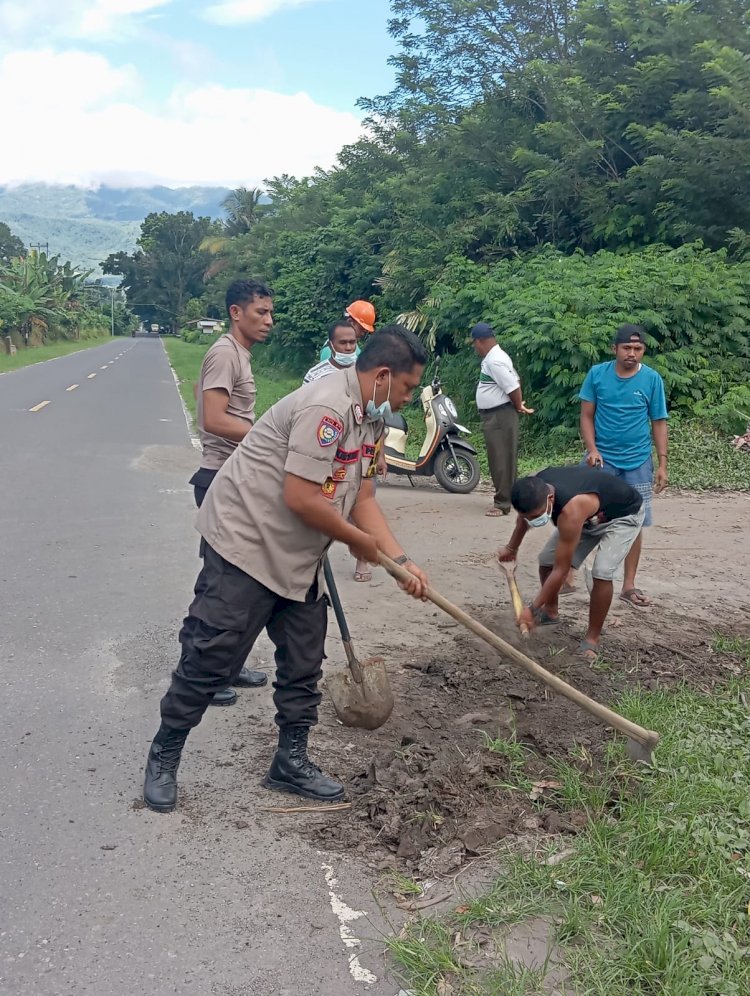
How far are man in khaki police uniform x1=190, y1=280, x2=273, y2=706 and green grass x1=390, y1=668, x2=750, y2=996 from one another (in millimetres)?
1828

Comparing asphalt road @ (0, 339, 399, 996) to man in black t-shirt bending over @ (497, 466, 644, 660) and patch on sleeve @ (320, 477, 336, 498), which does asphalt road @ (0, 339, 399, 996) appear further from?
man in black t-shirt bending over @ (497, 466, 644, 660)

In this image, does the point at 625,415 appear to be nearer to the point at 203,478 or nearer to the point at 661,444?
the point at 661,444

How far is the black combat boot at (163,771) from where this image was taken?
321cm

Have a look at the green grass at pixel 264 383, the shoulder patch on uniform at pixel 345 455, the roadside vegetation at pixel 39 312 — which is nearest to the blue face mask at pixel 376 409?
the shoulder patch on uniform at pixel 345 455

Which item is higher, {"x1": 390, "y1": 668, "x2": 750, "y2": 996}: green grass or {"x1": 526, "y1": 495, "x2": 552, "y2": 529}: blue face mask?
{"x1": 526, "y1": 495, "x2": 552, "y2": 529}: blue face mask

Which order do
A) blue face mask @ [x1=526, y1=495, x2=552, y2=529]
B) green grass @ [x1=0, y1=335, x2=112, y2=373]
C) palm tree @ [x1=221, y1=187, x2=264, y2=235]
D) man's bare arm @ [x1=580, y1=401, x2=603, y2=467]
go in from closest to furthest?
1. blue face mask @ [x1=526, y1=495, x2=552, y2=529]
2. man's bare arm @ [x1=580, y1=401, x2=603, y2=467]
3. green grass @ [x1=0, y1=335, x2=112, y2=373]
4. palm tree @ [x1=221, y1=187, x2=264, y2=235]

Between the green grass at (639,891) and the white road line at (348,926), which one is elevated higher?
the green grass at (639,891)

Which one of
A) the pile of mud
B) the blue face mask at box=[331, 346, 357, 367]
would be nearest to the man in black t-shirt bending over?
the pile of mud

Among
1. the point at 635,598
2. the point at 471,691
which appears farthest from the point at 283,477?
the point at 635,598

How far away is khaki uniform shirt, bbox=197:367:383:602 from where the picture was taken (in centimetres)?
296

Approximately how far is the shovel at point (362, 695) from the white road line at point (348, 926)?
36.8 inches

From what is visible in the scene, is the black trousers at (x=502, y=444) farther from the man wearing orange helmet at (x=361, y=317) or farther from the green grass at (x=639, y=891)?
the green grass at (x=639, y=891)

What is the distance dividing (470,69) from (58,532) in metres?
16.2

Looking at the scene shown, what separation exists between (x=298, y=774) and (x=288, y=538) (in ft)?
3.05
